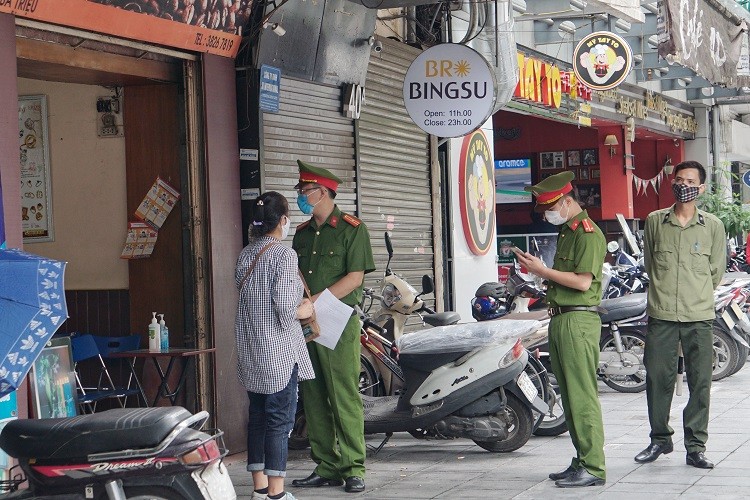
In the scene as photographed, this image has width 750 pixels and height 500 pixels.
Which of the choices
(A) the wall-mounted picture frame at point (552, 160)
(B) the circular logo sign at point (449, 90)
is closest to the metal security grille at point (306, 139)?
(B) the circular logo sign at point (449, 90)

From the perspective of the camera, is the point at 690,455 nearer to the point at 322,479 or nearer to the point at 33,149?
the point at 322,479

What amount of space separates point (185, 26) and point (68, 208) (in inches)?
73.7

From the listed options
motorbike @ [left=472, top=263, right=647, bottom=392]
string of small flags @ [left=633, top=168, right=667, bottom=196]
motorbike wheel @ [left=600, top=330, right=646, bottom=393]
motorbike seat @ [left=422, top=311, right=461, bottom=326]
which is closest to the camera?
motorbike seat @ [left=422, top=311, right=461, bottom=326]

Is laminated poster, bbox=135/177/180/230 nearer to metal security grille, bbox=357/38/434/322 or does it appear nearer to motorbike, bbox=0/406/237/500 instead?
metal security grille, bbox=357/38/434/322

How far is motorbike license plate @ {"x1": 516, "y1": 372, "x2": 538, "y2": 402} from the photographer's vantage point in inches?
332

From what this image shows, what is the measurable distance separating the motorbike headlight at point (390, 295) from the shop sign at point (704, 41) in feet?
14.9

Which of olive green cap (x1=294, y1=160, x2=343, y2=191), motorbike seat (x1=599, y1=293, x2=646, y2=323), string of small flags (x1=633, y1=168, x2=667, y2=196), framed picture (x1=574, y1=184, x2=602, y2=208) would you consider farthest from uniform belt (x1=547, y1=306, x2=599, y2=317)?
string of small flags (x1=633, y1=168, x2=667, y2=196)

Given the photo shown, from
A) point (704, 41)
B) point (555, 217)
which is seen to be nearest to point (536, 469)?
point (555, 217)

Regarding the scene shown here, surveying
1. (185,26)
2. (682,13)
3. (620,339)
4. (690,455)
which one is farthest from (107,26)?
(682,13)

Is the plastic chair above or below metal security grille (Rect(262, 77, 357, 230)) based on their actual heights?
below

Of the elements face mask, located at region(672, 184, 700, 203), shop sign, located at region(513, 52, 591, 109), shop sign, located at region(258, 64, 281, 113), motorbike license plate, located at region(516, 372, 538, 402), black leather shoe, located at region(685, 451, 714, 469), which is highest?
shop sign, located at region(513, 52, 591, 109)

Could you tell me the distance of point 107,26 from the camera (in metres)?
7.75

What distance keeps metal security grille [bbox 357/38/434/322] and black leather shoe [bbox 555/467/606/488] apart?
396 cm

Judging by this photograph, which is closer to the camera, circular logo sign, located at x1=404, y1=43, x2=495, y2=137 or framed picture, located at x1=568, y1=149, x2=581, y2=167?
circular logo sign, located at x1=404, y1=43, x2=495, y2=137
